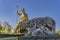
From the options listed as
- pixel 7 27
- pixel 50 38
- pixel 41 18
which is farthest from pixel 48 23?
pixel 7 27

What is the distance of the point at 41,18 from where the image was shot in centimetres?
1138

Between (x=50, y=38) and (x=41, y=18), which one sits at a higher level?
(x=41, y=18)

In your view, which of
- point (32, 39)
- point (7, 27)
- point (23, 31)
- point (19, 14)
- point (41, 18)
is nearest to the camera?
point (32, 39)

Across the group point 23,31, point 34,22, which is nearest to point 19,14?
point 23,31

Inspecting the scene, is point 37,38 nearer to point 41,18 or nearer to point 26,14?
point 41,18

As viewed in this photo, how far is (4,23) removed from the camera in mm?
19828

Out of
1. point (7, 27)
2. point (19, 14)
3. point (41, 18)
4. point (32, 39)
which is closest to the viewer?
point (32, 39)

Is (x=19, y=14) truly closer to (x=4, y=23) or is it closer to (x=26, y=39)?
(x=4, y=23)

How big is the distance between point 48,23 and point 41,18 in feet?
1.68

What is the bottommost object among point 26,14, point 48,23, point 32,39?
point 32,39

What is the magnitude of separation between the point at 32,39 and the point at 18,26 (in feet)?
26.0

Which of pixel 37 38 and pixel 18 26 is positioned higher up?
pixel 18 26

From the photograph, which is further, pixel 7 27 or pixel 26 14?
pixel 7 27

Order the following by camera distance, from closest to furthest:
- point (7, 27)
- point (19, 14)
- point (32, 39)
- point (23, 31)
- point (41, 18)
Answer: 1. point (32, 39)
2. point (41, 18)
3. point (23, 31)
4. point (19, 14)
5. point (7, 27)
